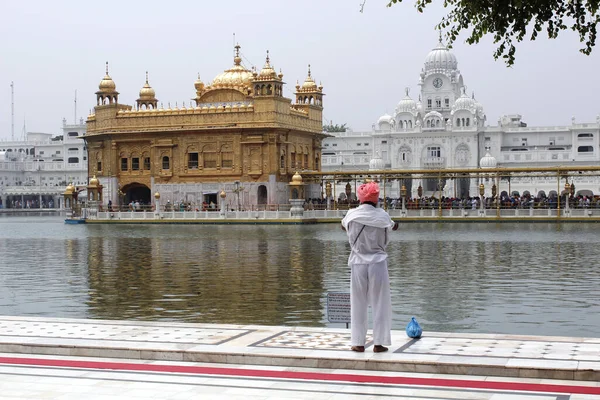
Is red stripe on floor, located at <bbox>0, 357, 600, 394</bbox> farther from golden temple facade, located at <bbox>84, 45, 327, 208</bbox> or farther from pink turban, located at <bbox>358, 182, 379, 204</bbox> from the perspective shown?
golden temple facade, located at <bbox>84, 45, 327, 208</bbox>

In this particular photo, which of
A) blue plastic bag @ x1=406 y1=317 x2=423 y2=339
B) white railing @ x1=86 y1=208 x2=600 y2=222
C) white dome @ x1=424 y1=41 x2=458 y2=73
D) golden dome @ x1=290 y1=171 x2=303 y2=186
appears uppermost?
white dome @ x1=424 y1=41 x2=458 y2=73

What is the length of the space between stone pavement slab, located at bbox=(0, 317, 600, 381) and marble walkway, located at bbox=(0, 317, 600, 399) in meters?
0.01

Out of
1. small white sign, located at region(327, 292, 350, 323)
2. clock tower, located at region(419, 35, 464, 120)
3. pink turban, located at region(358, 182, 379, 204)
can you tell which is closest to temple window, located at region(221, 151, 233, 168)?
small white sign, located at region(327, 292, 350, 323)

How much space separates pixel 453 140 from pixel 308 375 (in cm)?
10118

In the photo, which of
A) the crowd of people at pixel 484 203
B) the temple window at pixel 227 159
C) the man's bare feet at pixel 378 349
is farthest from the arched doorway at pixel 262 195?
the man's bare feet at pixel 378 349

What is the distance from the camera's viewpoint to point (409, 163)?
110688mm

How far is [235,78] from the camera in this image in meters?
66.3

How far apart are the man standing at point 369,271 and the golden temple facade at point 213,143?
49.0 m

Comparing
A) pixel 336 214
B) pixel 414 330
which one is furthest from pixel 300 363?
pixel 336 214

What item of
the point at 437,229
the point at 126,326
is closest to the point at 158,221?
the point at 437,229

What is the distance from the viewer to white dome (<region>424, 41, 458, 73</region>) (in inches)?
4670

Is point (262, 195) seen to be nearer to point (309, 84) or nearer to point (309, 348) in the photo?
point (309, 84)

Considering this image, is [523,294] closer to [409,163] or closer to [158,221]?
[158,221]

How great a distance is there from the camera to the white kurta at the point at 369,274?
10258 mm
